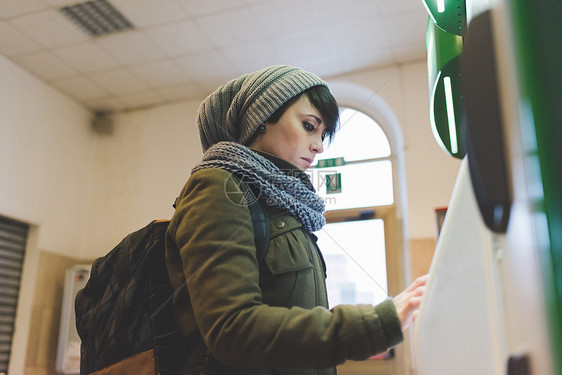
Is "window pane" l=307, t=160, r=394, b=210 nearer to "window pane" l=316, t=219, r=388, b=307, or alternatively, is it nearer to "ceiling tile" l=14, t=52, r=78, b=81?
"window pane" l=316, t=219, r=388, b=307

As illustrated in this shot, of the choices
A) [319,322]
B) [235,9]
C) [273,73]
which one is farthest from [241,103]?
[235,9]

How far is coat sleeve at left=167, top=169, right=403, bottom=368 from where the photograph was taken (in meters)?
0.53

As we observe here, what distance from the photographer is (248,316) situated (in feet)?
1.80

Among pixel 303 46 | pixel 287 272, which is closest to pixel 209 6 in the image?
pixel 303 46

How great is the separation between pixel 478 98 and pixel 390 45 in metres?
3.00

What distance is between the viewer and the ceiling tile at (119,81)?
356 cm

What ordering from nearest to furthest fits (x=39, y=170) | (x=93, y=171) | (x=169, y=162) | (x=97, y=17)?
(x=97, y=17) < (x=39, y=170) < (x=169, y=162) < (x=93, y=171)

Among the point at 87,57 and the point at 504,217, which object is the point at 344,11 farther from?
the point at 504,217

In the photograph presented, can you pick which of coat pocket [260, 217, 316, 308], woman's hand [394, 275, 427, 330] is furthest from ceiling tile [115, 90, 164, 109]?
woman's hand [394, 275, 427, 330]

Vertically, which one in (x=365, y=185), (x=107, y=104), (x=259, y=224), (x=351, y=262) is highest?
(x=107, y=104)

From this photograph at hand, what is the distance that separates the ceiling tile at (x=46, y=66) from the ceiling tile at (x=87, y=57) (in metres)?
0.06

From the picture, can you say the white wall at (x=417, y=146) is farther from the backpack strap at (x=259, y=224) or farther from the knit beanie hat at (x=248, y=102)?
the backpack strap at (x=259, y=224)

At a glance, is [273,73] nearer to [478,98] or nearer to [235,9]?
[478,98]

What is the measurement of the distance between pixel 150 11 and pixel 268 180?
8.28ft
